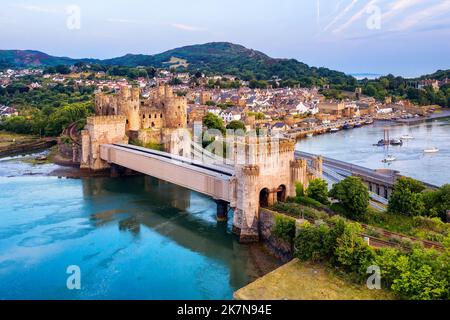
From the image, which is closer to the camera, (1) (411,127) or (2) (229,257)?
(2) (229,257)

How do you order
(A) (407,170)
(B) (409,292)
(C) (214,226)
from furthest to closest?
(A) (407,170) → (C) (214,226) → (B) (409,292)

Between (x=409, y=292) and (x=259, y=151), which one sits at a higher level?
(x=259, y=151)

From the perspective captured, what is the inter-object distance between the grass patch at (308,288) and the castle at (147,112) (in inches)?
670

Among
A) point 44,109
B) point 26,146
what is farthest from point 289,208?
point 44,109

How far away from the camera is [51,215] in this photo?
17.4m

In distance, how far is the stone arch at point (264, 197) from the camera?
48.7ft

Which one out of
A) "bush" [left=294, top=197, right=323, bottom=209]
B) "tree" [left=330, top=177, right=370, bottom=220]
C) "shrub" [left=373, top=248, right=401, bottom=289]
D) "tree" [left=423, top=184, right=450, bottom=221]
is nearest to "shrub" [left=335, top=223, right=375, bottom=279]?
"shrub" [left=373, top=248, right=401, bottom=289]

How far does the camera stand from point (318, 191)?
15.0 meters

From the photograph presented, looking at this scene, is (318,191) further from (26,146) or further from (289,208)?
(26,146)

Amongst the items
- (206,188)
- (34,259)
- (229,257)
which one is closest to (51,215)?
(34,259)

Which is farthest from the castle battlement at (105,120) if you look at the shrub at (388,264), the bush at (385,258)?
the shrub at (388,264)

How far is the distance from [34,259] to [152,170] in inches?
290

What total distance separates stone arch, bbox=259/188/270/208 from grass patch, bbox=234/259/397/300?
14.2 ft
